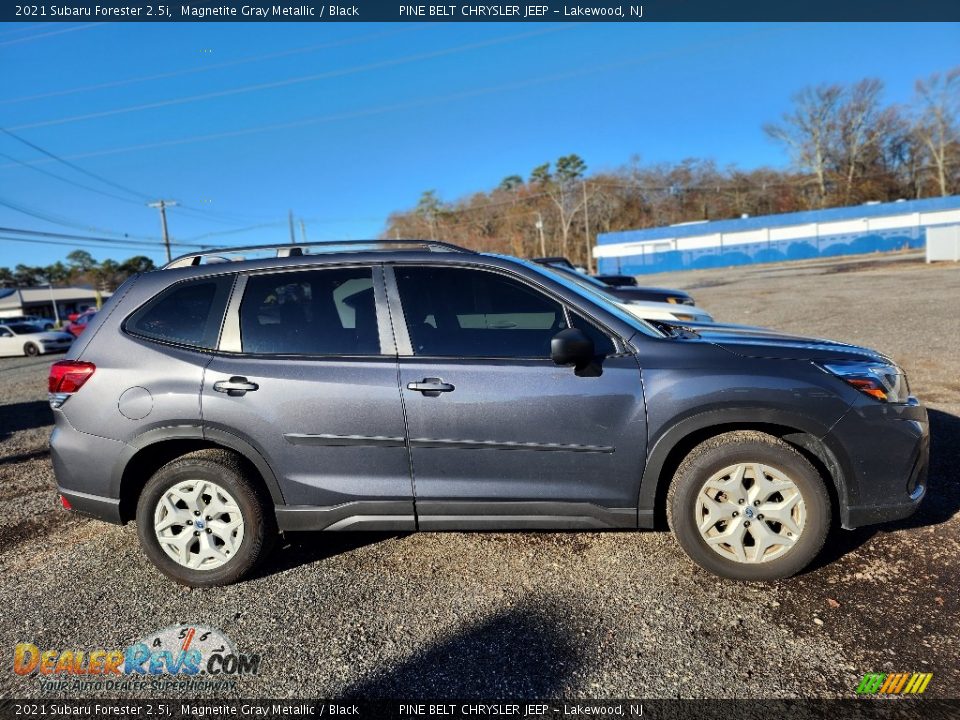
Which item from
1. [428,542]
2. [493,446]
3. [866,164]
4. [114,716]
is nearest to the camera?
[114,716]

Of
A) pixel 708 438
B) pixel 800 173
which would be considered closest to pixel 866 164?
pixel 800 173

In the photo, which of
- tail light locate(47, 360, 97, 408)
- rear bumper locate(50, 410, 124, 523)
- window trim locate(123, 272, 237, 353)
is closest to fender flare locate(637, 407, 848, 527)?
window trim locate(123, 272, 237, 353)

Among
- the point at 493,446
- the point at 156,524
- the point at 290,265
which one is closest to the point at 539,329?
the point at 493,446

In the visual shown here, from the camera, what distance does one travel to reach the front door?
114 inches

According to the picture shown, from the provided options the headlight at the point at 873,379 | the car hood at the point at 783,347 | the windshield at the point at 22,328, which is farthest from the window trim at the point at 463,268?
the windshield at the point at 22,328

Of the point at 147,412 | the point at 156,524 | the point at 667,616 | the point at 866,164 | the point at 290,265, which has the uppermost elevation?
the point at 866,164

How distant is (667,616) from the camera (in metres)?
2.69

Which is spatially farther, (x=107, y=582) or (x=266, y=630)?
(x=107, y=582)

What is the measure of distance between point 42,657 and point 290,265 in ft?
7.00

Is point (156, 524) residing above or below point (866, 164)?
below

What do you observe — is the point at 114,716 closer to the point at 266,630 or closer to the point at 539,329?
the point at 266,630

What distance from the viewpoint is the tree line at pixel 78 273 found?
8519 cm

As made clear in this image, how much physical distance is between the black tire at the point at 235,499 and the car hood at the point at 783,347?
2515mm

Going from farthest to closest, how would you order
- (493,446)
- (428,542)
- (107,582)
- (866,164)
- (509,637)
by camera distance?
(866,164)
(428,542)
(107,582)
(493,446)
(509,637)
